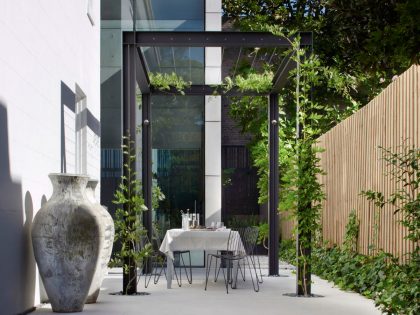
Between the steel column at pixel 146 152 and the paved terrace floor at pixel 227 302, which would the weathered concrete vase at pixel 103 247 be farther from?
the steel column at pixel 146 152

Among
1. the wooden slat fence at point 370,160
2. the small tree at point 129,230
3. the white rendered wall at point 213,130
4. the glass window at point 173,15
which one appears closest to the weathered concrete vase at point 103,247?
the small tree at point 129,230

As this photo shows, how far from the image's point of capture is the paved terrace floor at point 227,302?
24.6ft

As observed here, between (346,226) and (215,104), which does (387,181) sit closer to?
(346,226)

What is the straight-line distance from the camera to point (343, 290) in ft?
30.5

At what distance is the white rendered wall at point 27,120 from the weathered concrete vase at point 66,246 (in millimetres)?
168

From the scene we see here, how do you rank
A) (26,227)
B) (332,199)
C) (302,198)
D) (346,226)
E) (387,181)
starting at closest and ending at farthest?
1. (26,227)
2. (387,181)
3. (302,198)
4. (346,226)
5. (332,199)

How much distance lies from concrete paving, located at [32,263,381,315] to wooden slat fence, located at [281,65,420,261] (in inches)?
27.3

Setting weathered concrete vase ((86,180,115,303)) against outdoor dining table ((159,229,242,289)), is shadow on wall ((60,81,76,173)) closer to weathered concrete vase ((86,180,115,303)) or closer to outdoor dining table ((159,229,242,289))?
weathered concrete vase ((86,180,115,303))

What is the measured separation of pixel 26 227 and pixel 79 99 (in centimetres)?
352

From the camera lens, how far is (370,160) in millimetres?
9148

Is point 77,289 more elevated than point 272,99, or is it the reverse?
point 272,99

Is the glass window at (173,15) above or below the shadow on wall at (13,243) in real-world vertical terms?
above

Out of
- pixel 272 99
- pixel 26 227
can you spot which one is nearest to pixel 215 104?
pixel 272 99

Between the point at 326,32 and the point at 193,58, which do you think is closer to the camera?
the point at 193,58
